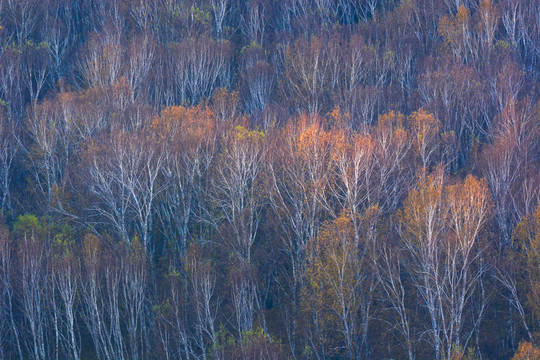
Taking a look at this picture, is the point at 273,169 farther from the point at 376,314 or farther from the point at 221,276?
the point at 376,314

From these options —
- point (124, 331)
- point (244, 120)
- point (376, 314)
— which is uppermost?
point (244, 120)

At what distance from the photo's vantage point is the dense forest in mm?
32844

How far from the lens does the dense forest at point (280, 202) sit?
108ft

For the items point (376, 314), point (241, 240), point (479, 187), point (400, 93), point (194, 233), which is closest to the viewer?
point (479, 187)

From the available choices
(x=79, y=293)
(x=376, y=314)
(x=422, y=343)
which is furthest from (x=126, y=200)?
(x=422, y=343)

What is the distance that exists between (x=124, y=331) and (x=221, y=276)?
7410mm

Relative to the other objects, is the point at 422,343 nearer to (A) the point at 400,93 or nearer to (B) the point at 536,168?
(B) the point at 536,168

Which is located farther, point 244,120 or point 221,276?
point 244,120

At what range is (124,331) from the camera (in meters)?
39.2

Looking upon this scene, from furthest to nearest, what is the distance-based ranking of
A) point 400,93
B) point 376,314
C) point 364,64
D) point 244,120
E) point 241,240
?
point 364,64 → point 400,93 → point 244,120 → point 241,240 → point 376,314

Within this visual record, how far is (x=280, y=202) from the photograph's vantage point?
38.1 m

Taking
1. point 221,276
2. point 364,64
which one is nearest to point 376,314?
point 221,276

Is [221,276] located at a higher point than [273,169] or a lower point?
lower

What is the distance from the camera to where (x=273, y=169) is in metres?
38.5
